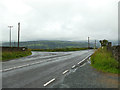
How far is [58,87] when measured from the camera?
18.2 feet

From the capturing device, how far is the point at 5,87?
552cm

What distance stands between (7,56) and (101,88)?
1698 cm

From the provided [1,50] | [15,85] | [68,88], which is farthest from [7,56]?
[68,88]

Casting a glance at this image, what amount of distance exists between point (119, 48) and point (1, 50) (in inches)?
734

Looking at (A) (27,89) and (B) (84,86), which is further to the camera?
(B) (84,86)

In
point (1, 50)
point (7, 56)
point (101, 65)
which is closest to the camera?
point (101, 65)

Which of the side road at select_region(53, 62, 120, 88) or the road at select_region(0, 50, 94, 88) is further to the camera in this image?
the road at select_region(0, 50, 94, 88)

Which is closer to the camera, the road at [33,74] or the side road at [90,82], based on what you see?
the side road at [90,82]

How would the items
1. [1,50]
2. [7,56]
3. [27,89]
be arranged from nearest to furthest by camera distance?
[27,89]
[7,56]
[1,50]

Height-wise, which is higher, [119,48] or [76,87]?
[119,48]

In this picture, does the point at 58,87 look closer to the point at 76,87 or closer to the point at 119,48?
the point at 76,87

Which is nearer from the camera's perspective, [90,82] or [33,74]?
[90,82]

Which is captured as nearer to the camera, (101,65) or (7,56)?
(101,65)

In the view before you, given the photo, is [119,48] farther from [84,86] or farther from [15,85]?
[15,85]
